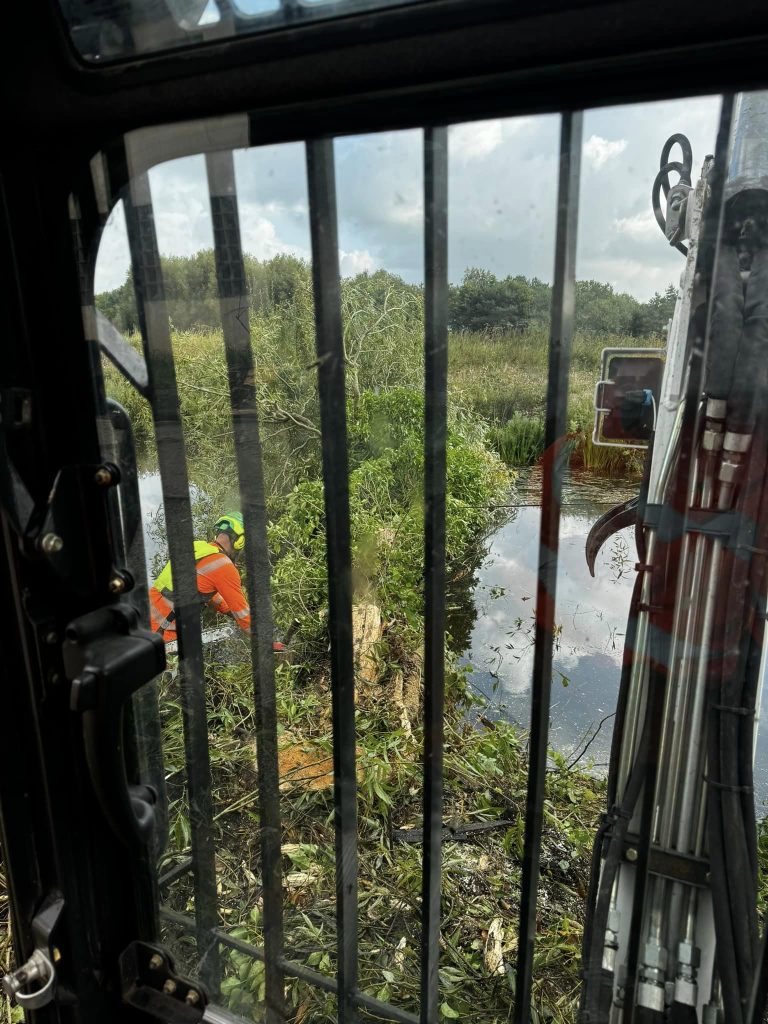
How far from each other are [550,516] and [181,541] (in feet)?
1.86

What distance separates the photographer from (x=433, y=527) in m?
0.94

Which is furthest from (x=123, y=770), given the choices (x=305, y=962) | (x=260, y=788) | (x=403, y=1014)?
(x=403, y=1014)

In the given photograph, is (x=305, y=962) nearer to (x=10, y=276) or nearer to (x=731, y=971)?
(x=731, y=971)

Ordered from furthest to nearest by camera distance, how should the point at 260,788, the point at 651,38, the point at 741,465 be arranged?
1. the point at 260,788
2. the point at 741,465
3. the point at 651,38

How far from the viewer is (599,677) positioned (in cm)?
94

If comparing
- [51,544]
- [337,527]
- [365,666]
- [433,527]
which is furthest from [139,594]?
[365,666]

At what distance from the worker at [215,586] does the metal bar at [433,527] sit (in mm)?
305

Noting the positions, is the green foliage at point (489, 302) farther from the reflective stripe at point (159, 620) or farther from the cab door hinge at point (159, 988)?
the cab door hinge at point (159, 988)

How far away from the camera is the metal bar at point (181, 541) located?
0.94 meters

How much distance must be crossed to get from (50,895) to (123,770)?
246mm

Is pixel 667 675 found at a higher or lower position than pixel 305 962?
higher

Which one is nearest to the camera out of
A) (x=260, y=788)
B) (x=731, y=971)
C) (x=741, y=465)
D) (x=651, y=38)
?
(x=651, y=38)

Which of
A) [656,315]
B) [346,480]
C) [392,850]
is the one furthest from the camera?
[392,850]

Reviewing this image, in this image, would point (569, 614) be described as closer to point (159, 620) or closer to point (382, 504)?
point (382, 504)
